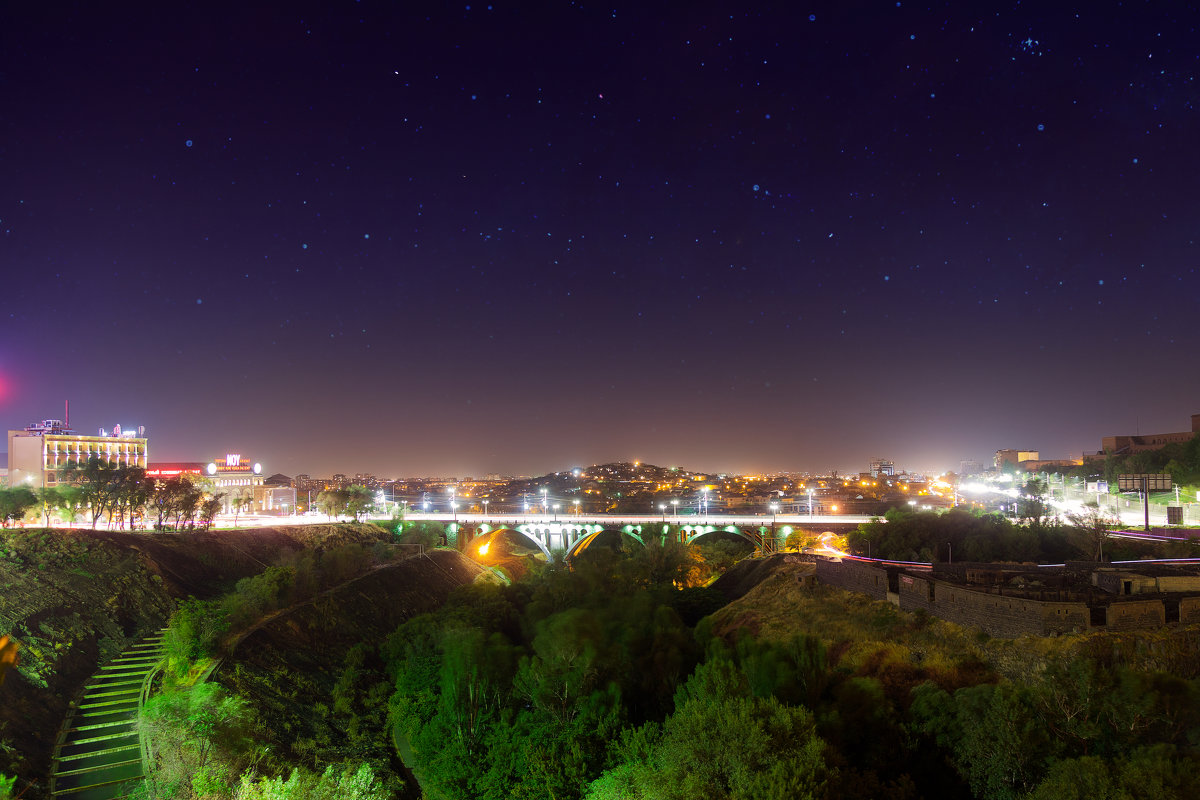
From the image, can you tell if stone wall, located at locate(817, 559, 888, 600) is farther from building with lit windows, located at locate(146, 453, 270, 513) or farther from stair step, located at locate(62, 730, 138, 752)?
building with lit windows, located at locate(146, 453, 270, 513)

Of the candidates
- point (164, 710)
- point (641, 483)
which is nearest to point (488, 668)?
point (164, 710)

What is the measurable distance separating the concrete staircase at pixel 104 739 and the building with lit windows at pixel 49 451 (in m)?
53.1

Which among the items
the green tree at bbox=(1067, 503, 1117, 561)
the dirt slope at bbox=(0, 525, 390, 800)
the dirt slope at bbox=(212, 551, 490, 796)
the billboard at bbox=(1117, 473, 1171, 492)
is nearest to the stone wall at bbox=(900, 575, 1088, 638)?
the green tree at bbox=(1067, 503, 1117, 561)

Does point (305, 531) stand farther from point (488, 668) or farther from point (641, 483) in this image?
point (641, 483)

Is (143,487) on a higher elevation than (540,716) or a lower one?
higher

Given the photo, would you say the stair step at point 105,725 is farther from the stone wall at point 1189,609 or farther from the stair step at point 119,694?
the stone wall at point 1189,609

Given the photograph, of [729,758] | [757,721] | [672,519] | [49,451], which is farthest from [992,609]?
[49,451]

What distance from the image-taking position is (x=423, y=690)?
2677 cm

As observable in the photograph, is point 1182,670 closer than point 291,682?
Yes

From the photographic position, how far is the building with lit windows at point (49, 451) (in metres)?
69.1

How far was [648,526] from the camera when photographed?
59344 mm

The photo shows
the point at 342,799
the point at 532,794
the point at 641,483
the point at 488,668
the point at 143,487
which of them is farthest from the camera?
the point at 641,483

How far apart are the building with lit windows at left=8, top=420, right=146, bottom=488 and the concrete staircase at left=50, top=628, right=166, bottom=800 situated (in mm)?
53063

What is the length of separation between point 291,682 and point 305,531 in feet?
87.7
